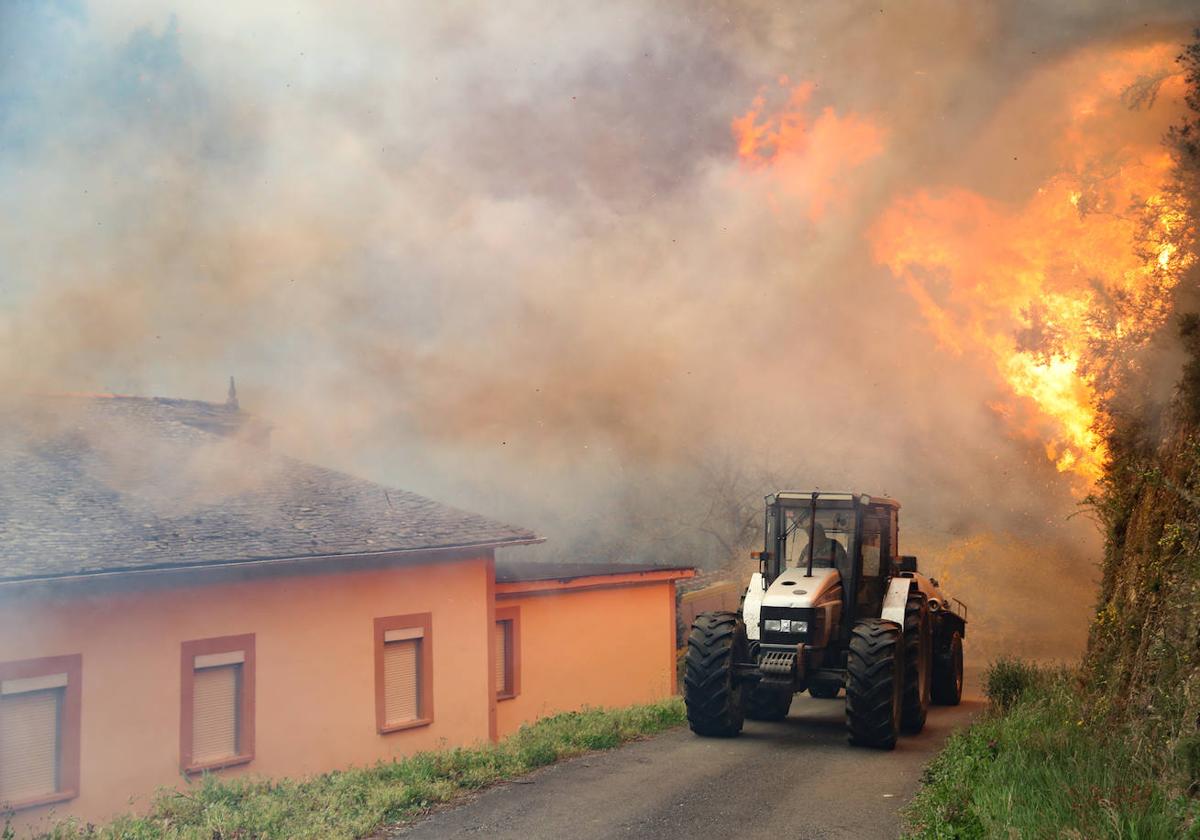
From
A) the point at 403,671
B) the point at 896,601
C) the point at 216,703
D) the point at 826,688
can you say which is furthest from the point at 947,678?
the point at 216,703

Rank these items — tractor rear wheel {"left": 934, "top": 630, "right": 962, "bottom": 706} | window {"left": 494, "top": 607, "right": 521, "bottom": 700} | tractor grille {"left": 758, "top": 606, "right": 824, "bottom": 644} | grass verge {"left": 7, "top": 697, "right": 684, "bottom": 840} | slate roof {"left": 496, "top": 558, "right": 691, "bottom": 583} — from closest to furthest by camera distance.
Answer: grass verge {"left": 7, "top": 697, "right": 684, "bottom": 840}
tractor grille {"left": 758, "top": 606, "right": 824, "bottom": 644}
tractor rear wheel {"left": 934, "top": 630, "right": 962, "bottom": 706}
window {"left": 494, "top": 607, "right": 521, "bottom": 700}
slate roof {"left": 496, "top": 558, "right": 691, "bottom": 583}

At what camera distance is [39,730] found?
1114cm

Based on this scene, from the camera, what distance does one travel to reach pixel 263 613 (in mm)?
13555

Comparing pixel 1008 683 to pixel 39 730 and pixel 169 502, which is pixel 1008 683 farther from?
pixel 39 730

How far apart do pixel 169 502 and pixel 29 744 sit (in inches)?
144

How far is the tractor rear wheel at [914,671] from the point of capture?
12102 mm

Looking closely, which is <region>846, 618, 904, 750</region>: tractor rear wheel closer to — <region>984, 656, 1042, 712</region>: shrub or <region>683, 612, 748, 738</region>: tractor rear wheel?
<region>683, 612, 748, 738</region>: tractor rear wheel

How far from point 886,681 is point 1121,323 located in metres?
5.33

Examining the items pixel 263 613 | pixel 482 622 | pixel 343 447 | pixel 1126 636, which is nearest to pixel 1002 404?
pixel 1126 636

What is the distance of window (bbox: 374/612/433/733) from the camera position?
1509 cm

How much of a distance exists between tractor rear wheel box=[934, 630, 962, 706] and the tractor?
174 cm

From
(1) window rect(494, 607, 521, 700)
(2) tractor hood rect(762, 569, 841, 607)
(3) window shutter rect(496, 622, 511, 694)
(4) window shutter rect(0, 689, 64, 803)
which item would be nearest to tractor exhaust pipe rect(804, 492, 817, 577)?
(2) tractor hood rect(762, 569, 841, 607)

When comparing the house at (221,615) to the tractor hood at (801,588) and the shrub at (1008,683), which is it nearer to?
the tractor hood at (801,588)

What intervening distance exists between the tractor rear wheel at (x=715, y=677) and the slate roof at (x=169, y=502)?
4.83 meters
